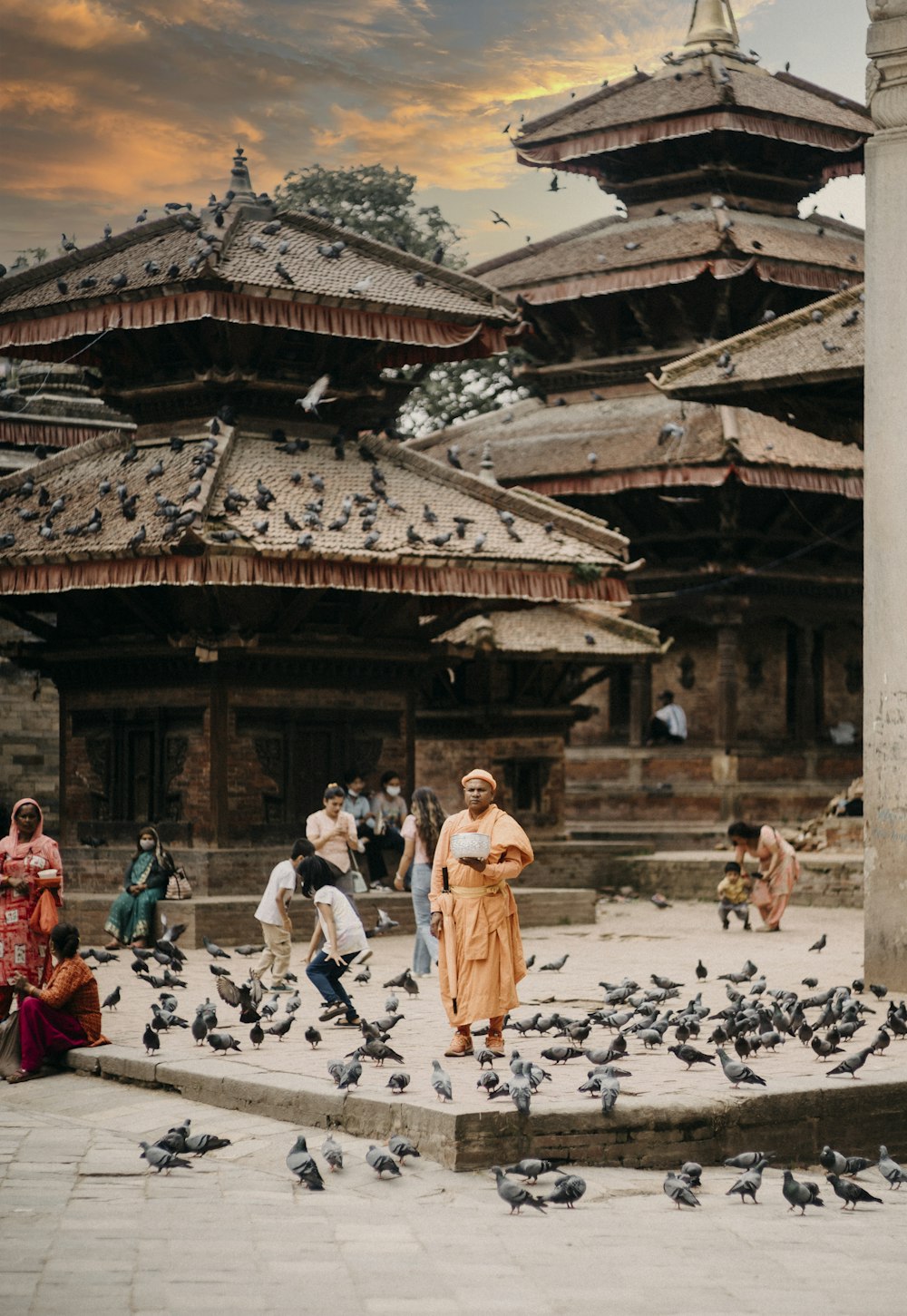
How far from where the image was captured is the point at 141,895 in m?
19.2

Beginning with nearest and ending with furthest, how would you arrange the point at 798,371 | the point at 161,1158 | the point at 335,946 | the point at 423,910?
the point at 161,1158 < the point at 335,946 < the point at 423,910 < the point at 798,371

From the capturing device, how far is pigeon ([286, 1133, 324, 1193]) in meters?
9.20

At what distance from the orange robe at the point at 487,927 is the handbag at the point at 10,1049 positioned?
2.92m

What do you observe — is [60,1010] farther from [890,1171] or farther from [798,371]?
[798,371]

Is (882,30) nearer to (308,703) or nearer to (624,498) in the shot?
(308,703)

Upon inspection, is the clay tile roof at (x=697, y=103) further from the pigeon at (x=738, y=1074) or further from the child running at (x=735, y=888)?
the pigeon at (x=738, y=1074)

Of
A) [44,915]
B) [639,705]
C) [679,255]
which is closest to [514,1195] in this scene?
[44,915]

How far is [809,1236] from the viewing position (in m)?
8.88

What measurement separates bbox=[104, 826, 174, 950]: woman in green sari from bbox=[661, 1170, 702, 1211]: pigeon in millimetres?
10644

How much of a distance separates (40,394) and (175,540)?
11.7 metres

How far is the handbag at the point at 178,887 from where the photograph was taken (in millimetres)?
19534

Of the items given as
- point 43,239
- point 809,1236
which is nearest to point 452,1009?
point 809,1236

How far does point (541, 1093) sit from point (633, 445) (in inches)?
770

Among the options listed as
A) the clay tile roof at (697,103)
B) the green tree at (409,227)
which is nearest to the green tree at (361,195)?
the green tree at (409,227)
